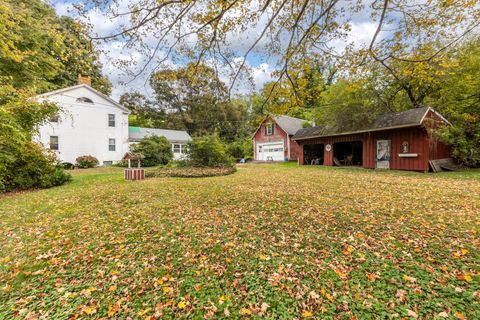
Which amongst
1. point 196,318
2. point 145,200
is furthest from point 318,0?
point 145,200

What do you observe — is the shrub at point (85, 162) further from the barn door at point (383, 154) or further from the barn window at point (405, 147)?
the barn window at point (405, 147)

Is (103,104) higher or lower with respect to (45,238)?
higher

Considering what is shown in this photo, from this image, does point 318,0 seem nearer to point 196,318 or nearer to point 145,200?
point 196,318

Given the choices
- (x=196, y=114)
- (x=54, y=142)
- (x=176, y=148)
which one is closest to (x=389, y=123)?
(x=176, y=148)

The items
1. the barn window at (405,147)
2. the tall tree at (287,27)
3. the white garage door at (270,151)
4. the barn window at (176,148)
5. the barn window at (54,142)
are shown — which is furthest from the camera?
the barn window at (176,148)

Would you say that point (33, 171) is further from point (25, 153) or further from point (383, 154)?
point (383, 154)

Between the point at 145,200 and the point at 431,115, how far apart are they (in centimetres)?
1451

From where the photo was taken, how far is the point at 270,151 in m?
23.0

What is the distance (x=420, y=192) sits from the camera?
6293 millimetres

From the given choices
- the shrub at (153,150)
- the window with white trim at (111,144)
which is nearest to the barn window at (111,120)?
the window with white trim at (111,144)

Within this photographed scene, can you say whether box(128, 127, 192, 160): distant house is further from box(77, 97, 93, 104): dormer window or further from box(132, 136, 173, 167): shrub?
box(77, 97, 93, 104): dormer window

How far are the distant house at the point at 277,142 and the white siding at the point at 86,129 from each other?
44.5ft

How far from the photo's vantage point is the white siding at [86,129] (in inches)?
650

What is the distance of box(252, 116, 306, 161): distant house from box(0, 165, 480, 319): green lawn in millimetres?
16338
